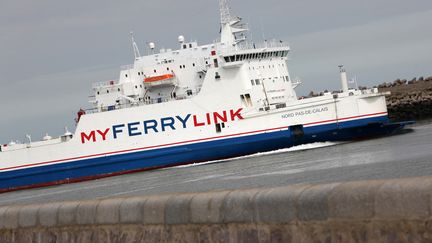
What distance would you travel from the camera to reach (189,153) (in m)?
28.2

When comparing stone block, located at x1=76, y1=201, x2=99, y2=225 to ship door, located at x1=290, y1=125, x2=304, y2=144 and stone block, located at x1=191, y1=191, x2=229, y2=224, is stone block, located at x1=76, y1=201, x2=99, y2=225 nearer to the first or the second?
stone block, located at x1=191, y1=191, x2=229, y2=224

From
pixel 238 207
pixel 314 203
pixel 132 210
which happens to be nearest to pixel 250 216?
pixel 238 207

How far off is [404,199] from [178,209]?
2.41 meters

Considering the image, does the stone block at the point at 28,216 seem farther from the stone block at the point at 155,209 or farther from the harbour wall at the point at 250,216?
the stone block at the point at 155,209

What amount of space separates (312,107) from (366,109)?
202 centimetres

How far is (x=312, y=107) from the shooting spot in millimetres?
26953

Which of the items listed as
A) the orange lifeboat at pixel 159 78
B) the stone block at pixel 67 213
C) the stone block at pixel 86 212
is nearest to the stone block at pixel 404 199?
the stone block at pixel 86 212

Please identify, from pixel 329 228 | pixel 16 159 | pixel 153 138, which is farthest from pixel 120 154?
pixel 329 228

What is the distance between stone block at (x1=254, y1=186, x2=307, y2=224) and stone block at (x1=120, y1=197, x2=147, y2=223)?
1.48m

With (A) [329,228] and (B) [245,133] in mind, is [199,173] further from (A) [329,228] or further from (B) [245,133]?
(A) [329,228]

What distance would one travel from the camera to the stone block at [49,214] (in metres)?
7.87

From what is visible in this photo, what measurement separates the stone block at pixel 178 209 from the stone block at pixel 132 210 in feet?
1.23

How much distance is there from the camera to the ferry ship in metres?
27.1

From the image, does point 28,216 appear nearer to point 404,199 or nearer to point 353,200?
point 353,200
